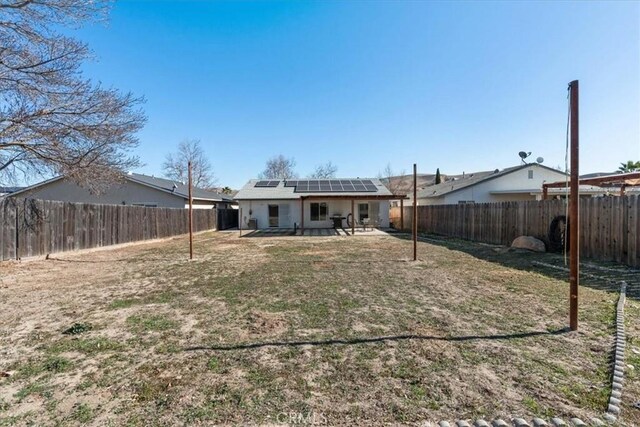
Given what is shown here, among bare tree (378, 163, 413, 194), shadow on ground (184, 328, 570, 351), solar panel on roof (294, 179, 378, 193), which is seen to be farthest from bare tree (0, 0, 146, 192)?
bare tree (378, 163, 413, 194)

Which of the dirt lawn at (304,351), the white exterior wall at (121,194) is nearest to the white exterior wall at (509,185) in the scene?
the dirt lawn at (304,351)

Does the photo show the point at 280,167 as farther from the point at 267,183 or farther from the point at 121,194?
the point at 121,194

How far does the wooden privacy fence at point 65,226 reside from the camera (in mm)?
8422

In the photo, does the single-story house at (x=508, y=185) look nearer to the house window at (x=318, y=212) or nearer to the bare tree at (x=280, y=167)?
the house window at (x=318, y=212)

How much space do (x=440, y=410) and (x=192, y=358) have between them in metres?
2.18

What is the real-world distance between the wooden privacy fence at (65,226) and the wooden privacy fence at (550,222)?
14.7m

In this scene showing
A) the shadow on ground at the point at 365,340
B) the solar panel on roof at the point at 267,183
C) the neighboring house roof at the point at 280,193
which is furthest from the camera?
the solar panel on roof at the point at 267,183

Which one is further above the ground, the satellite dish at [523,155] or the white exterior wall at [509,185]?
the satellite dish at [523,155]

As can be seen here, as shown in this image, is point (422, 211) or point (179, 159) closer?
point (422, 211)

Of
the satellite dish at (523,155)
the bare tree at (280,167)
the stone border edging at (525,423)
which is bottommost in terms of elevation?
the stone border edging at (525,423)

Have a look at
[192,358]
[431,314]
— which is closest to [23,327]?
[192,358]

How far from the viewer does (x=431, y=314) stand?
4258mm

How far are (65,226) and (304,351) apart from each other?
1057cm

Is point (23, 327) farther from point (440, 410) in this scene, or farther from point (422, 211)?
point (422, 211)
